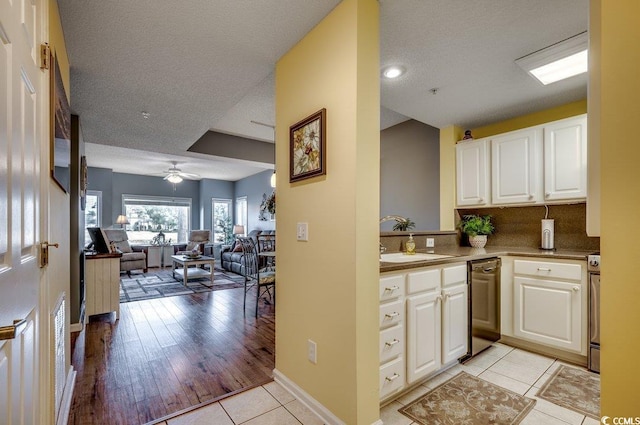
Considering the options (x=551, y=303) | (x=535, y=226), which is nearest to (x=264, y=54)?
(x=551, y=303)

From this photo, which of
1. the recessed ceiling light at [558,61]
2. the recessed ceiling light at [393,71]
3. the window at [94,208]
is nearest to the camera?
the recessed ceiling light at [558,61]

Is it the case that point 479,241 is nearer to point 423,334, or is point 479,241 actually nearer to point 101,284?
point 423,334

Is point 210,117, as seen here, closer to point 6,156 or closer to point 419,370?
point 6,156

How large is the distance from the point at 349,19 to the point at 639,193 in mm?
1455

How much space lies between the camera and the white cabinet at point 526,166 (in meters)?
2.64

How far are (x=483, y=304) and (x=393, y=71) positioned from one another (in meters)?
2.07

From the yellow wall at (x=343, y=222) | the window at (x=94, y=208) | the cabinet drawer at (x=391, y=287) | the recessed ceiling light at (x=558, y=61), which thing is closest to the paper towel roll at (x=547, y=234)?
the recessed ceiling light at (x=558, y=61)

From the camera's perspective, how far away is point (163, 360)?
2.49 meters

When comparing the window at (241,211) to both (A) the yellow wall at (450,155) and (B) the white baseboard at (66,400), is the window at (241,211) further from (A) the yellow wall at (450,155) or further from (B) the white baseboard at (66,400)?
(B) the white baseboard at (66,400)

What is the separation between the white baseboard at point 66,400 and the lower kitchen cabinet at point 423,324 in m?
1.79

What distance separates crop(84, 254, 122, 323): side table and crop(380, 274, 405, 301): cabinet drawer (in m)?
3.37

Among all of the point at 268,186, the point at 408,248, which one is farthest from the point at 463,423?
the point at 268,186

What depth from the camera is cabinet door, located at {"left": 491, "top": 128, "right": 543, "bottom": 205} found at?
9.40 ft

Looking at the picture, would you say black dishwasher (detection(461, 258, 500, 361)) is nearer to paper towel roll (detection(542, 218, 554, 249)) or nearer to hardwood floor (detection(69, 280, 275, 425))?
paper towel roll (detection(542, 218, 554, 249))
